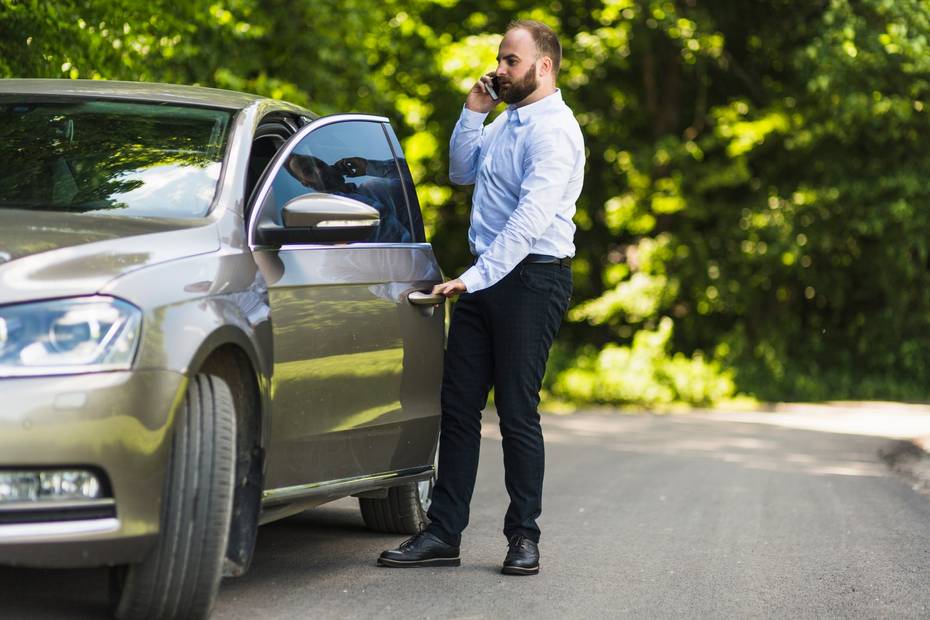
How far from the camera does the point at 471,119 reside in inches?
252

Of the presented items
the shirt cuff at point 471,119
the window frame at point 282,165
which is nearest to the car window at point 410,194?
the window frame at point 282,165

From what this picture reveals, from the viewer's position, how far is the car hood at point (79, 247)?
4117 millimetres

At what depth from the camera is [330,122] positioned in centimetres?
598

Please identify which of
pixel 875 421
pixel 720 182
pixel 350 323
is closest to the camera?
pixel 350 323

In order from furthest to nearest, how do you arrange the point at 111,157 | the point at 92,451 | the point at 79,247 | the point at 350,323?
the point at 350,323 → the point at 111,157 → the point at 79,247 → the point at 92,451

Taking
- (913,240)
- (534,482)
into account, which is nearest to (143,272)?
(534,482)

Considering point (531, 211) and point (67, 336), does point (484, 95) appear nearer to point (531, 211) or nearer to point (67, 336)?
point (531, 211)

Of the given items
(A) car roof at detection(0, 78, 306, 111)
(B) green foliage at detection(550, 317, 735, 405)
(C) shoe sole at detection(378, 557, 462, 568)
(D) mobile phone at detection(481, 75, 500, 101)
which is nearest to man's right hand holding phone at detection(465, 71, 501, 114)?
(D) mobile phone at detection(481, 75, 500, 101)

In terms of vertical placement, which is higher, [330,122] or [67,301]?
[330,122]

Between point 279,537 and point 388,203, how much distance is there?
159 cm

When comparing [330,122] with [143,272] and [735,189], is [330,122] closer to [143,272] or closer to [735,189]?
[143,272]

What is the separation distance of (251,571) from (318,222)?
5.03ft

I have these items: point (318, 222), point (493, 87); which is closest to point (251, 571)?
point (318, 222)

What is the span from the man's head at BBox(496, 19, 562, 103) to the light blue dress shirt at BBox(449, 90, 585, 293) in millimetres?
49
